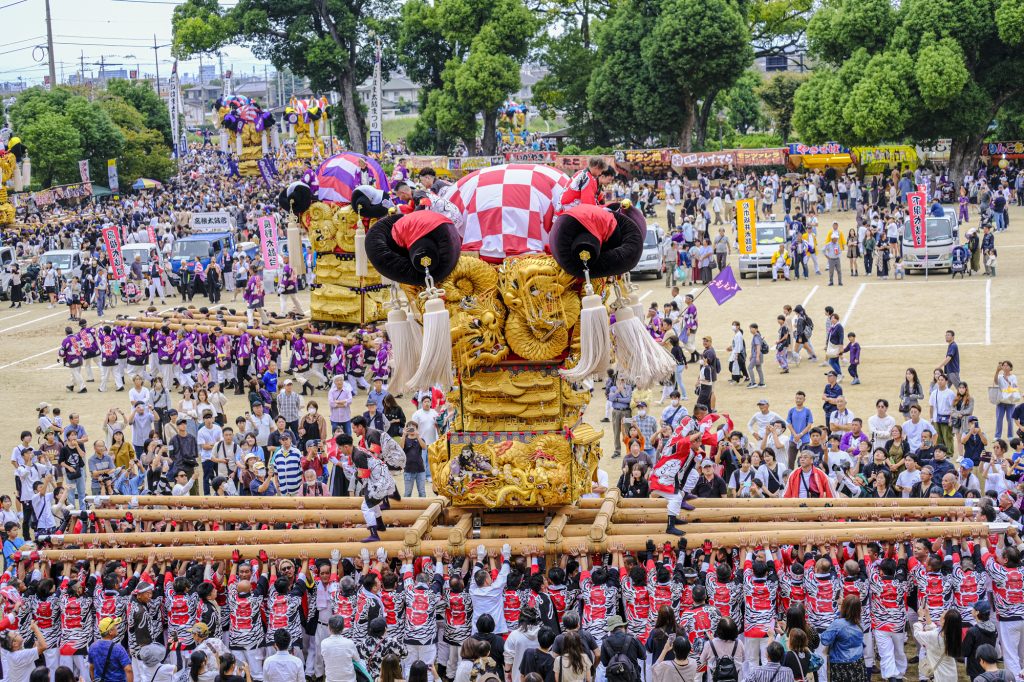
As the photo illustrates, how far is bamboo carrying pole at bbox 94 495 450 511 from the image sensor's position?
12.3 meters

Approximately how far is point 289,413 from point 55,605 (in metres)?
8.17

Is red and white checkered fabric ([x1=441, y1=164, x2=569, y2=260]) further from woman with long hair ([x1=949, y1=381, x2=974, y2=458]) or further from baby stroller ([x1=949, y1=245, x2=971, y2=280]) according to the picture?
baby stroller ([x1=949, y1=245, x2=971, y2=280])

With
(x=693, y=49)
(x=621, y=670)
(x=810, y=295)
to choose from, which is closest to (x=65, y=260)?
(x=810, y=295)

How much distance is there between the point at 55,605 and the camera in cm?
1150

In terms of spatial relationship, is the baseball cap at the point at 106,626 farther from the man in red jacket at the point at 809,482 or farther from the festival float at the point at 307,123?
the festival float at the point at 307,123

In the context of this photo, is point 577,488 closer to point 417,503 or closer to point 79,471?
point 417,503

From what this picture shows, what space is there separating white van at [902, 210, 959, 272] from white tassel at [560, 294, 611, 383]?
21335 mm

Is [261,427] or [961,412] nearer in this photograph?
[961,412]

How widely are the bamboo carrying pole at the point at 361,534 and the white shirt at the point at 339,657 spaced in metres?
1.31

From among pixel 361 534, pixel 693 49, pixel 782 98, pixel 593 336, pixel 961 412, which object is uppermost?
pixel 693 49

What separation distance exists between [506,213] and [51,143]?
48.3 metres

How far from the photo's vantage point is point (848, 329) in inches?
1009

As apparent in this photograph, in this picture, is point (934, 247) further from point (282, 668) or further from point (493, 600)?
point (282, 668)

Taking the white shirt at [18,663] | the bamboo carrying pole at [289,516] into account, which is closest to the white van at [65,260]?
the bamboo carrying pole at [289,516]
